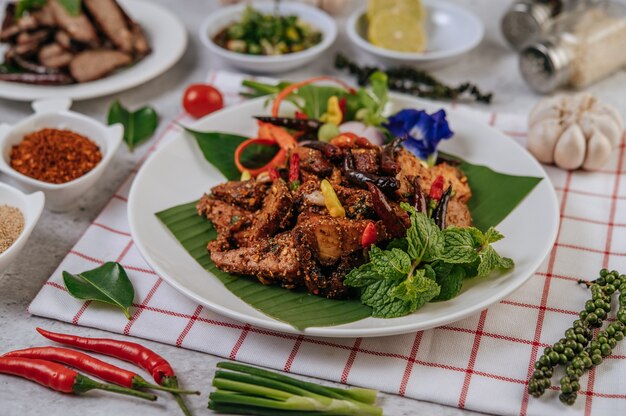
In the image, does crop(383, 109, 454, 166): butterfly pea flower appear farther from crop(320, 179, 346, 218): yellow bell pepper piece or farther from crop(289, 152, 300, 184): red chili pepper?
crop(320, 179, 346, 218): yellow bell pepper piece

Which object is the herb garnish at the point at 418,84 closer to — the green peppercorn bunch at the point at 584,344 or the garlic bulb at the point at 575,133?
the garlic bulb at the point at 575,133

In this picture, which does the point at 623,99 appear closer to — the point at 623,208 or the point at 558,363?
the point at 623,208

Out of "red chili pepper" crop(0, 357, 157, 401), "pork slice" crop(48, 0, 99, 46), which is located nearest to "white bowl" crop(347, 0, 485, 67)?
"pork slice" crop(48, 0, 99, 46)

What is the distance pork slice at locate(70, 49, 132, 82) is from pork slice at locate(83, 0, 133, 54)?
0.36ft

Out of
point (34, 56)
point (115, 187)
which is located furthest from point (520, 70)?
point (34, 56)

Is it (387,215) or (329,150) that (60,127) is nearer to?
(329,150)

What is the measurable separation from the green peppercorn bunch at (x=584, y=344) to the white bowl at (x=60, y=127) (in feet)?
9.79

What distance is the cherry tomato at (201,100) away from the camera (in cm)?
561

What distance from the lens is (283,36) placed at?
646 cm

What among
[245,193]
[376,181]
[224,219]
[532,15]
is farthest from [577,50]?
[224,219]

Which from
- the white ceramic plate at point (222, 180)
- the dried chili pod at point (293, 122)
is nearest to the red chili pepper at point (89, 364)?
the white ceramic plate at point (222, 180)

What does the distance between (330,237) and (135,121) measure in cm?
255

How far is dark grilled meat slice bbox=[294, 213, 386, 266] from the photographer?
3646 mm

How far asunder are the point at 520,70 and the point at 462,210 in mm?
2472
